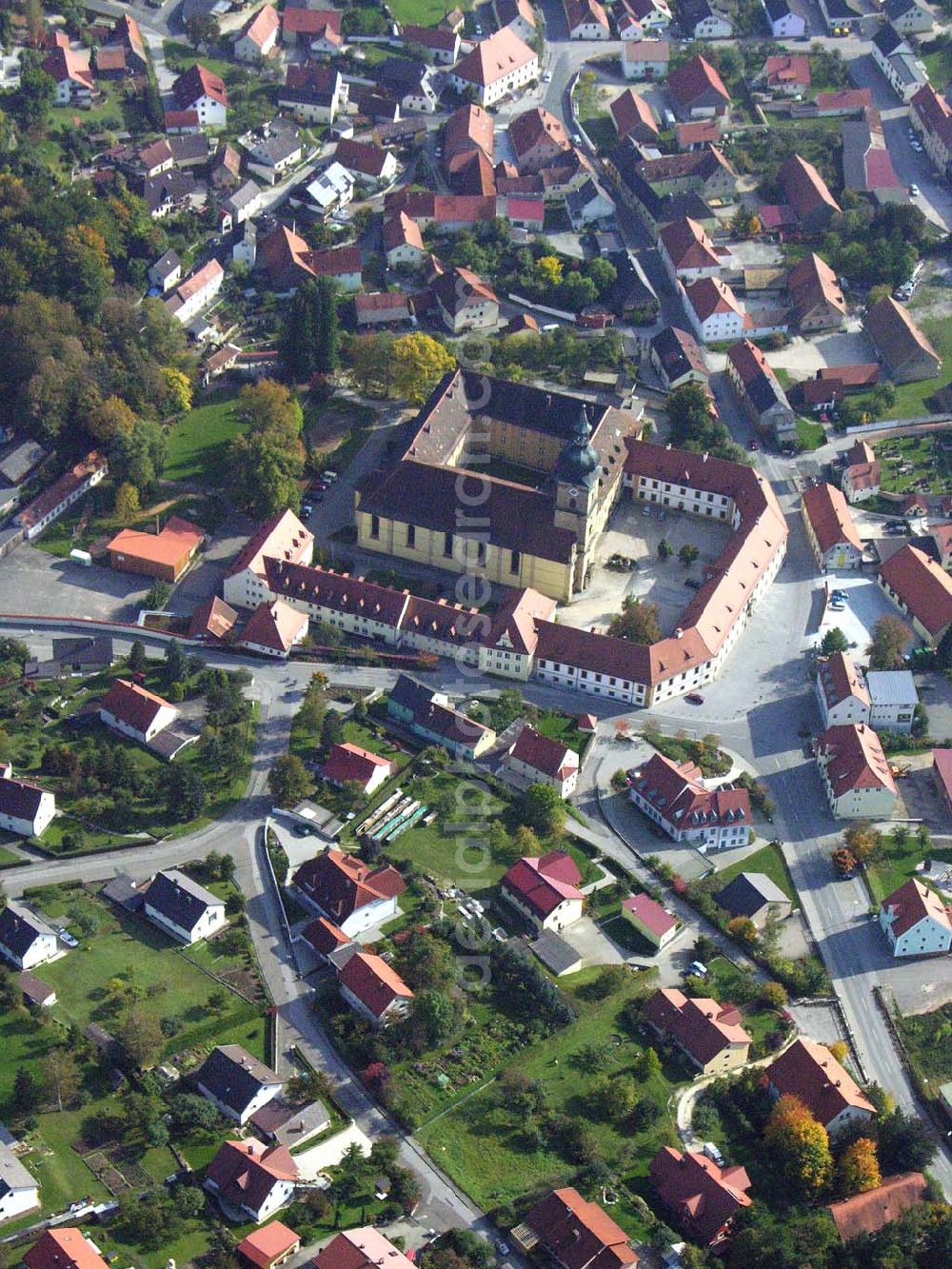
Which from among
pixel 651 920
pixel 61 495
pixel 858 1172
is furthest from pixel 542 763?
pixel 61 495

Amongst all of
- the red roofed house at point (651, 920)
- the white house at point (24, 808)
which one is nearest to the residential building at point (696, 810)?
the red roofed house at point (651, 920)

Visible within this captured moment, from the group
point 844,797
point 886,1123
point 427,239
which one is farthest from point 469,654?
point 427,239

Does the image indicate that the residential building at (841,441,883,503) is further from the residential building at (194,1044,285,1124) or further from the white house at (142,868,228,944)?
the residential building at (194,1044,285,1124)

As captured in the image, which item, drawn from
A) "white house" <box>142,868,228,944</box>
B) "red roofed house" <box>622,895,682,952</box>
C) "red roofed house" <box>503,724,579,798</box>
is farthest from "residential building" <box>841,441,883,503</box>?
"white house" <box>142,868,228,944</box>

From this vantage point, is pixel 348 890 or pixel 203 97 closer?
pixel 348 890

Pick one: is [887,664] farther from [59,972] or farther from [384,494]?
[59,972]

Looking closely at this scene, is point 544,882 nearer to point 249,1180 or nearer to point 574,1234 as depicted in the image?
point 574,1234
